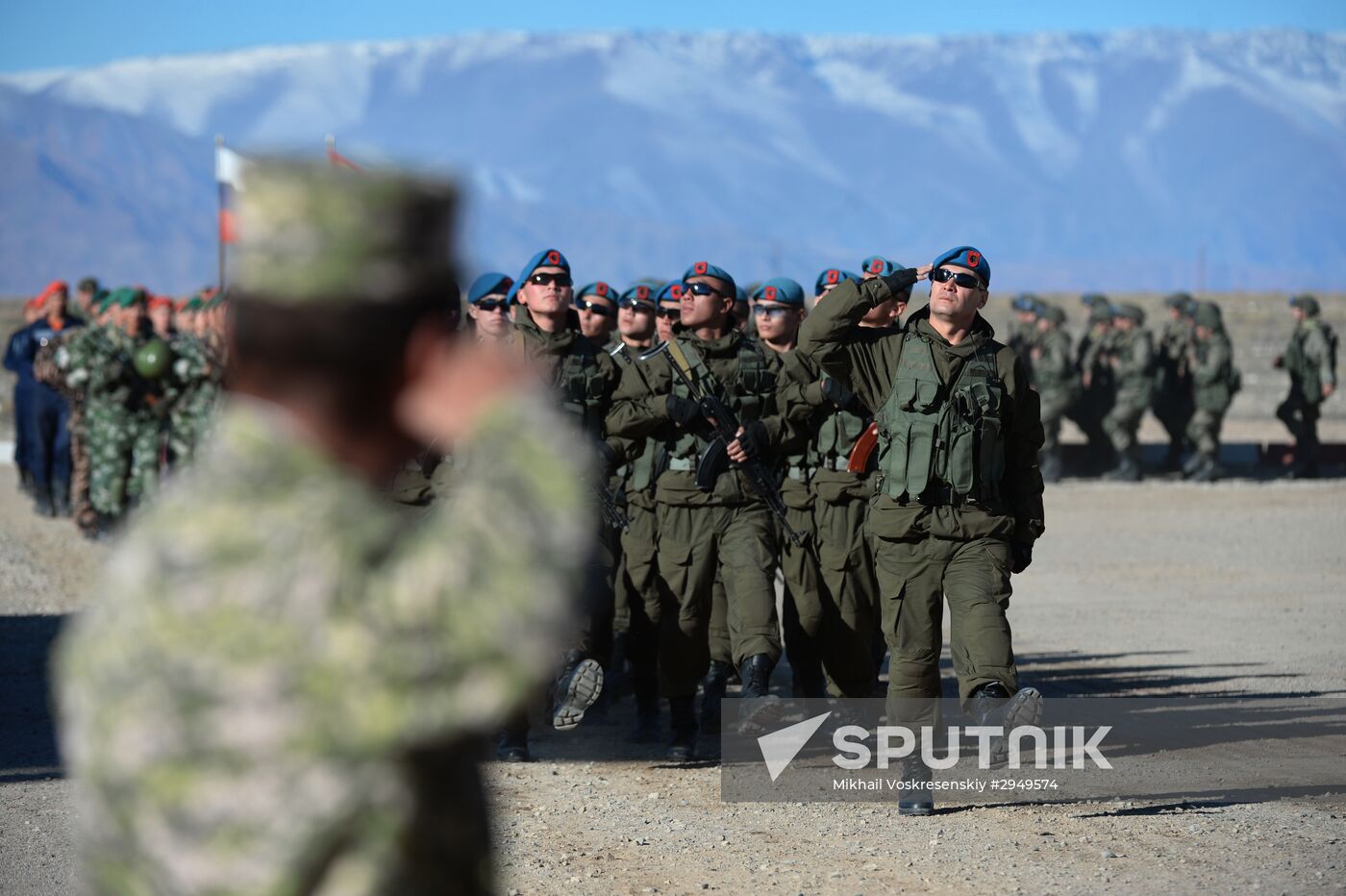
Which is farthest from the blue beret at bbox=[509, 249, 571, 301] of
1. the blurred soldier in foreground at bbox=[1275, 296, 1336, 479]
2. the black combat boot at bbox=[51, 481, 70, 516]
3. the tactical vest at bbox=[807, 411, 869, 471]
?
the blurred soldier in foreground at bbox=[1275, 296, 1336, 479]

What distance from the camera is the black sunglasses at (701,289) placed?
826 centimetres

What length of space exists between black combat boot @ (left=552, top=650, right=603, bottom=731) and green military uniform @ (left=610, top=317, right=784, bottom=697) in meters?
0.86

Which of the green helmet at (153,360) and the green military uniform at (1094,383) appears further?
the green military uniform at (1094,383)

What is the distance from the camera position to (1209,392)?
21609 millimetres

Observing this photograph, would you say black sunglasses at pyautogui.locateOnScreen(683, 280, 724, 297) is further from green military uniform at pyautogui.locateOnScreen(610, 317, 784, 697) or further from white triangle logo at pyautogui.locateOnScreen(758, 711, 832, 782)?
white triangle logo at pyautogui.locateOnScreen(758, 711, 832, 782)

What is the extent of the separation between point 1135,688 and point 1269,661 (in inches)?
45.9

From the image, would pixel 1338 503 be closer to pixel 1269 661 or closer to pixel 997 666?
pixel 1269 661

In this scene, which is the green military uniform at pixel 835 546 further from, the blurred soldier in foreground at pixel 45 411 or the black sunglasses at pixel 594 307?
the blurred soldier in foreground at pixel 45 411

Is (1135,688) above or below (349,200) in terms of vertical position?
below

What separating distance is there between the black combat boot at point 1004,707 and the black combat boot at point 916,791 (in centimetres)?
31

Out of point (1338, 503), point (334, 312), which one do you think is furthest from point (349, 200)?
point (1338, 503)

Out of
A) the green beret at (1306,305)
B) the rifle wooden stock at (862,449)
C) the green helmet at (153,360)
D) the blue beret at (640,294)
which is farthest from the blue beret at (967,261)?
the green beret at (1306,305)

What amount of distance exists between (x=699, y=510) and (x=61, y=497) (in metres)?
11.2

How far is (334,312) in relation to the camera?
87.7 inches
